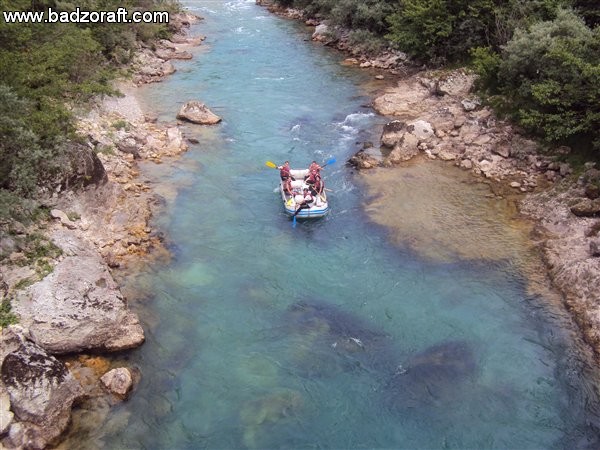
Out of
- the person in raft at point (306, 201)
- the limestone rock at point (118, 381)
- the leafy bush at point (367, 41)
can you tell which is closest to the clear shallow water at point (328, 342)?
the limestone rock at point (118, 381)

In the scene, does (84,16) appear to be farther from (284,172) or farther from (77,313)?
(77,313)

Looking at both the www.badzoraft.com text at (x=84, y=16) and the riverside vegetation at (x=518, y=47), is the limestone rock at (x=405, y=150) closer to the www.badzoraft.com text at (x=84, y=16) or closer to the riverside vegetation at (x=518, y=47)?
the riverside vegetation at (x=518, y=47)

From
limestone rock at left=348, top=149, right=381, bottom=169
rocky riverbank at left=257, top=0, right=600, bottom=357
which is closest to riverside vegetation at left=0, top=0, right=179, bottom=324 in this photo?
limestone rock at left=348, top=149, right=381, bottom=169

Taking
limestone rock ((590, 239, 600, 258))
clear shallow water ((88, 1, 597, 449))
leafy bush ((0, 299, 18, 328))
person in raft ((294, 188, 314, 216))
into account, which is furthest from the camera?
person in raft ((294, 188, 314, 216))

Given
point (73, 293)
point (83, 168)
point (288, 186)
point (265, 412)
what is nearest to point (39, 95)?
point (83, 168)

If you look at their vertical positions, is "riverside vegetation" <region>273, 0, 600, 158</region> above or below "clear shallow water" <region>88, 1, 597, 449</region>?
A: above

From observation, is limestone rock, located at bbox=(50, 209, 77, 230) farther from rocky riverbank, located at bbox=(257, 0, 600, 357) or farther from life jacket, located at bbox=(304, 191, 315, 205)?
rocky riverbank, located at bbox=(257, 0, 600, 357)
